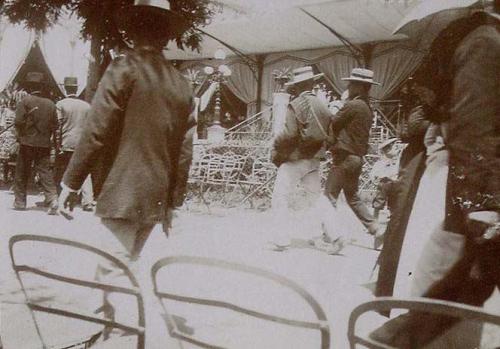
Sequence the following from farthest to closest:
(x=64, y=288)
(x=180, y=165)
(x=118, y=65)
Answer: (x=64, y=288) < (x=180, y=165) < (x=118, y=65)

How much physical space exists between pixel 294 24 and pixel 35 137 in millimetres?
3637

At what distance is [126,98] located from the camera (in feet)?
8.20

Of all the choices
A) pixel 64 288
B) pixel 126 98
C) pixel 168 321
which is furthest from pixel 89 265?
pixel 168 321

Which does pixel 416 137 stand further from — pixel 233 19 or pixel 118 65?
pixel 233 19

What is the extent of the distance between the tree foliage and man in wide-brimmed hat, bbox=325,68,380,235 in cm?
124

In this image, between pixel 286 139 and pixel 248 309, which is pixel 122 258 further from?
pixel 286 139

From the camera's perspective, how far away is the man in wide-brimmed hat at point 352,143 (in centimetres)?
454

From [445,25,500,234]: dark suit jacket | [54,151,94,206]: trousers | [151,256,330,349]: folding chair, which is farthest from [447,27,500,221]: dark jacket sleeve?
[54,151,94,206]: trousers

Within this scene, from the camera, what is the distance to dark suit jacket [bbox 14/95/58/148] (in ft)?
21.0

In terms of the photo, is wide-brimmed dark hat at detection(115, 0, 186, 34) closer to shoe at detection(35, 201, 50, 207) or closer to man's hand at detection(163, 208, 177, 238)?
man's hand at detection(163, 208, 177, 238)

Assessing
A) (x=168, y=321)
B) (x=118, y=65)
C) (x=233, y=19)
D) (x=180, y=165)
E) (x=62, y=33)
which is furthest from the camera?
(x=233, y=19)

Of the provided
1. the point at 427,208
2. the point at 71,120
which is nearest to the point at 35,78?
the point at 71,120

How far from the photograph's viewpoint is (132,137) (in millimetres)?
2535

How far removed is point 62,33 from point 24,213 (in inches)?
80.6
